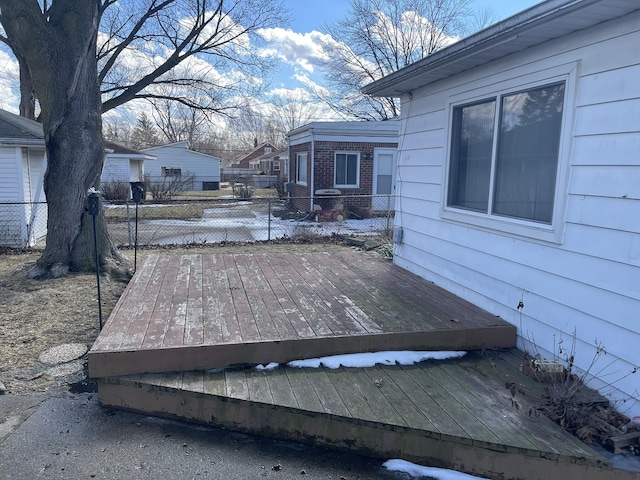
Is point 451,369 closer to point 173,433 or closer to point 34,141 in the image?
point 173,433

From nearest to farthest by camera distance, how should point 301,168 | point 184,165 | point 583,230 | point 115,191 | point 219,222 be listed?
point 583,230
point 219,222
point 301,168
point 115,191
point 184,165

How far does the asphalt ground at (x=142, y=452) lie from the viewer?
7.88ft

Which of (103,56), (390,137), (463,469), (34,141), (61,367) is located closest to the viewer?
(463,469)

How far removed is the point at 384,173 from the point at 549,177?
12.4m

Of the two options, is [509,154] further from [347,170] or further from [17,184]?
[347,170]

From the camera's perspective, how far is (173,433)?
276 cm

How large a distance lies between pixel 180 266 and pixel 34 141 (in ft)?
21.1

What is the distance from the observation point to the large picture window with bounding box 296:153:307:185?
16.2 m

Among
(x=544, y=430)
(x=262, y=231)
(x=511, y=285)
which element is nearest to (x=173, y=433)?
(x=544, y=430)

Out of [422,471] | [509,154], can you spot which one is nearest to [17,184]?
[509,154]

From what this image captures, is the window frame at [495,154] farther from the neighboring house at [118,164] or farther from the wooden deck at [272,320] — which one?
the neighboring house at [118,164]

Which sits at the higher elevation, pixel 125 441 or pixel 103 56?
pixel 103 56

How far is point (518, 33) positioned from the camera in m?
3.09

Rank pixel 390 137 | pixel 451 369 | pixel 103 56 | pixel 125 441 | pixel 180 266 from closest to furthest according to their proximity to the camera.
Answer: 1. pixel 125 441
2. pixel 451 369
3. pixel 180 266
4. pixel 103 56
5. pixel 390 137
